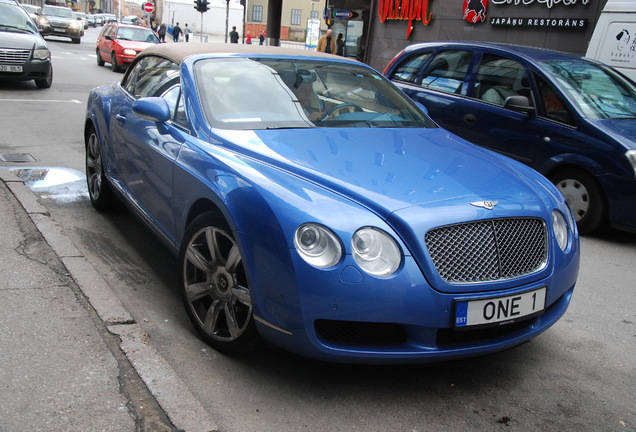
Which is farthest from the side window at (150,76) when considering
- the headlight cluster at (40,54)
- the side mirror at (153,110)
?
the headlight cluster at (40,54)

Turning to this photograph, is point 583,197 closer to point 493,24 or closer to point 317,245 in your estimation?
point 317,245

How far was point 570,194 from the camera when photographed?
6.32 metres

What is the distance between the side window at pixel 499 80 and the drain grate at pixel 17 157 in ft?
16.5

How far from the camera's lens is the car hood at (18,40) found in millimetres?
13000

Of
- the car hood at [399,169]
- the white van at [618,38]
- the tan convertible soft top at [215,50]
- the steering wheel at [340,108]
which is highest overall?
the white van at [618,38]

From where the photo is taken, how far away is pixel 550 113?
21.6 feet

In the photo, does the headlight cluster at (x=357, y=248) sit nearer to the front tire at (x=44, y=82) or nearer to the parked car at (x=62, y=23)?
the front tire at (x=44, y=82)

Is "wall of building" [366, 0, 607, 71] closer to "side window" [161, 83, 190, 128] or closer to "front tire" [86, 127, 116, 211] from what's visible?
"front tire" [86, 127, 116, 211]

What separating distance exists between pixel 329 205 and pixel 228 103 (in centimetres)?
137

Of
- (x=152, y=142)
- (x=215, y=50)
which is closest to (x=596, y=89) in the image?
(x=215, y=50)

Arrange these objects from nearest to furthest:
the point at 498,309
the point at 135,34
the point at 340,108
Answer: the point at 498,309 < the point at 340,108 < the point at 135,34

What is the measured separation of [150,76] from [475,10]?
15.7 metres

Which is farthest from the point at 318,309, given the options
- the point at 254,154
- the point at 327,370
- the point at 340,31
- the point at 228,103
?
the point at 340,31

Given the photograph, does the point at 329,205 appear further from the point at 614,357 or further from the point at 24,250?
the point at 24,250
